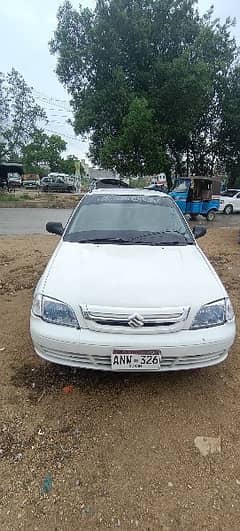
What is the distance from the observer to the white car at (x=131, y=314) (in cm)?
247

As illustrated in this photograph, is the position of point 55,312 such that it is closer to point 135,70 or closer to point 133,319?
point 133,319

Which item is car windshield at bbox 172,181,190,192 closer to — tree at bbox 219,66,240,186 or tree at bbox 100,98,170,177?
tree at bbox 100,98,170,177

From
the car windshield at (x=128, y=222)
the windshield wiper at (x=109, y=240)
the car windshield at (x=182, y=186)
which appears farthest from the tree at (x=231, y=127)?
the windshield wiper at (x=109, y=240)

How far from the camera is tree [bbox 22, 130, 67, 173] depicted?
207 feet

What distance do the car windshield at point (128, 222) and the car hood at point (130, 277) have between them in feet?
0.81

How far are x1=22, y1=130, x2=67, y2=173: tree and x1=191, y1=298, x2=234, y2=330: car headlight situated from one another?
207 ft

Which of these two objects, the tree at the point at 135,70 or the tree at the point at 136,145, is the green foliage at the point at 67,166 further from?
the tree at the point at 136,145

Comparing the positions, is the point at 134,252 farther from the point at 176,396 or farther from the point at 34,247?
the point at 34,247

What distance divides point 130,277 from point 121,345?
0.58m

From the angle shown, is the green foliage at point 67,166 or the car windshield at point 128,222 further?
the green foliage at point 67,166

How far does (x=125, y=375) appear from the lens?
305 centimetres

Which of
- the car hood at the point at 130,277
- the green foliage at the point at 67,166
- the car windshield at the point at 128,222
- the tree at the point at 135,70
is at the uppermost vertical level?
the tree at the point at 135,70

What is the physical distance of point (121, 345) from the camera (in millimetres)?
2436

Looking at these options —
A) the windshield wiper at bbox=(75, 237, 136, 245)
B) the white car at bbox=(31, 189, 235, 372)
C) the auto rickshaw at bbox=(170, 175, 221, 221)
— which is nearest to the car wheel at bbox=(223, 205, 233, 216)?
the auto rickshaw at bbox=(170, 175, 221, 221)
